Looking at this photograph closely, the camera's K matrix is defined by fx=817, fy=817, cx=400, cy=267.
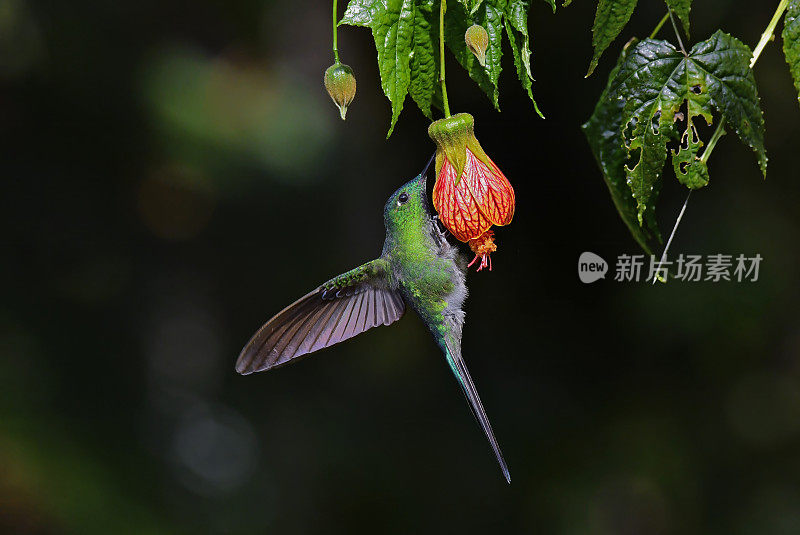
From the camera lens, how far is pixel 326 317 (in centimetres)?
66

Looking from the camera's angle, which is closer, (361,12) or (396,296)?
(361,12)

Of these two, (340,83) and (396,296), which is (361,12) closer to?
(340,83)

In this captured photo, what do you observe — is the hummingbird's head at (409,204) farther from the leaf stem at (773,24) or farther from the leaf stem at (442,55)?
the leaf stem at (773,24)

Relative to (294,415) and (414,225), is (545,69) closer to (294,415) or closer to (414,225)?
(294,415)

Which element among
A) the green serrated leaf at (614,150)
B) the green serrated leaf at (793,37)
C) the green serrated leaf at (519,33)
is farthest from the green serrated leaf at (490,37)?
the green serrated leaf at (793,37)

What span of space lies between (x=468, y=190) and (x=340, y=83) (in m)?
0.13

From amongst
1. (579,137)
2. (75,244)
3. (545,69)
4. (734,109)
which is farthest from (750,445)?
(75,244)

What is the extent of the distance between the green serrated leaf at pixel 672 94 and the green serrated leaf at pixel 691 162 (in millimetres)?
12

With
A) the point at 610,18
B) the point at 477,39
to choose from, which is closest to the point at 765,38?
the point at 610,18

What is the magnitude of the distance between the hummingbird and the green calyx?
51mm

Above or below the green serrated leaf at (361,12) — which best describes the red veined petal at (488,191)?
below

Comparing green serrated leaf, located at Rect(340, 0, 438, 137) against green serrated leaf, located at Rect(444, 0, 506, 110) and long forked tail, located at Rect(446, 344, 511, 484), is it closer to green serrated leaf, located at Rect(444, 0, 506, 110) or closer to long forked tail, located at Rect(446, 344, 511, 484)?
green serrated leaf, located at Rect(444, 0, 506, 110)

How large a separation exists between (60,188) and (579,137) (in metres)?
1.19

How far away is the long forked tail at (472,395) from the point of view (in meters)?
0.59
